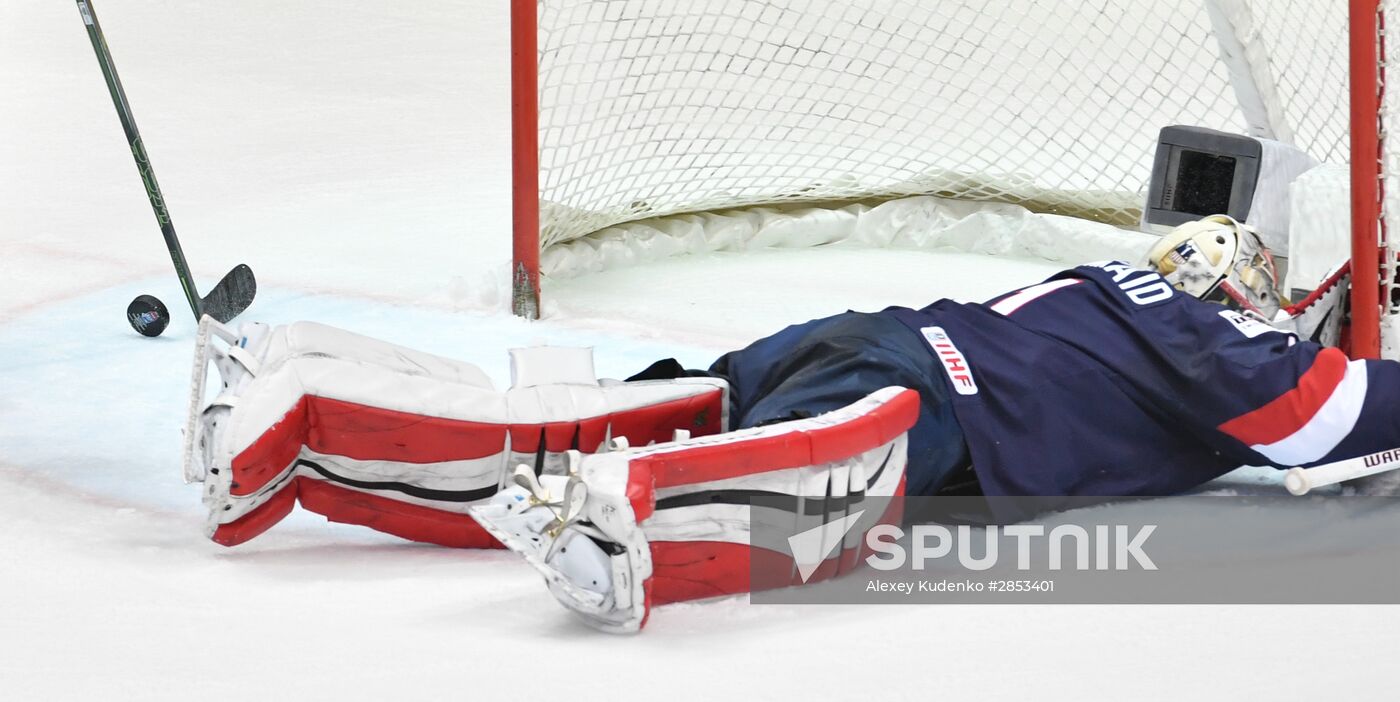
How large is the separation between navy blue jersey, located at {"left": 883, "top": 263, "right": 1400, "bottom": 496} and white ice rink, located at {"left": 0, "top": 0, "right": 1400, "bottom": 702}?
11.5 inches

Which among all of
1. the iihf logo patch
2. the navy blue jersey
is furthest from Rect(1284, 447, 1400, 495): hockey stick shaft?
the iihf logo patch

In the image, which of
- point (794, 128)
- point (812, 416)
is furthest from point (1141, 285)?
point (794, 128)

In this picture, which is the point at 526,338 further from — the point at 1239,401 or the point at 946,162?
the point at 946,162

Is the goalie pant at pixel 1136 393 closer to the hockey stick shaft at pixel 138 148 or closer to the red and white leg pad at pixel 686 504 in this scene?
the red and white leg pad at pixel 686 504

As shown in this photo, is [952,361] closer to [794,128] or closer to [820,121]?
[794,128]

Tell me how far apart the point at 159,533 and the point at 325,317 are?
105 centimetres

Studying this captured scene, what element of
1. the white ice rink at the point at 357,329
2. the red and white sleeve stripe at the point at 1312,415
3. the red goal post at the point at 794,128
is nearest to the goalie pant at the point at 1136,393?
the red and white sleeve stripe at the point at 1312,415

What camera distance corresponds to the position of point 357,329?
104 inches

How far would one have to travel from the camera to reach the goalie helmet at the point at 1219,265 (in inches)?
76.0

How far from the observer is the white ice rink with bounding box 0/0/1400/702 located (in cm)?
126

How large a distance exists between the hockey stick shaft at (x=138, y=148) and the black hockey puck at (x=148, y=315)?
0.17 feet

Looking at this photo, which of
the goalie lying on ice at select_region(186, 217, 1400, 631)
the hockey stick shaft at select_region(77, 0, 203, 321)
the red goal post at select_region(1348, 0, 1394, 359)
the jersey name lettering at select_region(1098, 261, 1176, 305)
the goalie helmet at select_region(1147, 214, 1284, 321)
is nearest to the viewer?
the goalie lying on ice at select_region(186, 217, 1400, 631)

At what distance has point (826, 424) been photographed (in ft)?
4.88

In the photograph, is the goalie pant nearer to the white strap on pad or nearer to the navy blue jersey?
the navy blue jersey
